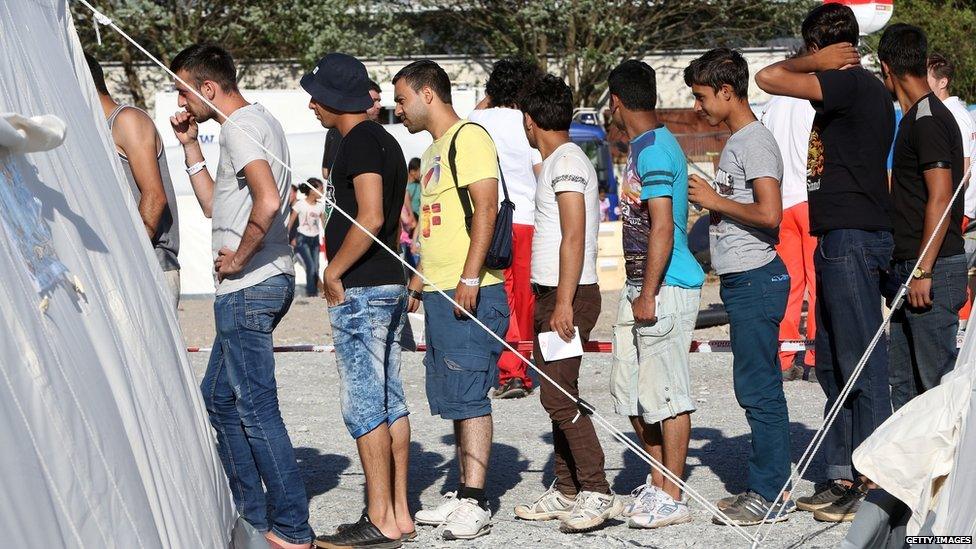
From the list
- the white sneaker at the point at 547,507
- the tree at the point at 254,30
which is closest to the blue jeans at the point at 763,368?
the white sneaker at the point at 547,507

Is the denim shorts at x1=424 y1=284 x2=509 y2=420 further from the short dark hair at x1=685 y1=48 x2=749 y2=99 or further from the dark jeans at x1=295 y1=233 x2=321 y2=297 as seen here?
the dark jeans at x1=295 y1=233 x2=321 y2=297

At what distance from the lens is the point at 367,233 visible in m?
4.54

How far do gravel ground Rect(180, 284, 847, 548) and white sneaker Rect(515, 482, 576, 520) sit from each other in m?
0.05

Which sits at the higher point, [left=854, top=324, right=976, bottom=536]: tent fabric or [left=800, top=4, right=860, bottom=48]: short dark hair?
[left=800, top=4, right=860, bottom=48]: short dark hair

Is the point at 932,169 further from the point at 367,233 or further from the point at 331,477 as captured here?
the point at 331,477

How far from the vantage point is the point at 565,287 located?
495 cm

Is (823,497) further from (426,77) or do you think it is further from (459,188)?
(426,77)

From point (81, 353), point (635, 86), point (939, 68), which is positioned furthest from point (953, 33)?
point (81, 353)

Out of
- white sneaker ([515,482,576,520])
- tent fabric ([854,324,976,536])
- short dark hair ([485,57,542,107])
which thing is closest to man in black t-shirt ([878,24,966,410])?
white sneaker ([515,482,576,520])

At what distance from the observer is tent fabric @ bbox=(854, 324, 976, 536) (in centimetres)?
291

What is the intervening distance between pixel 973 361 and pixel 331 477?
3.60 meters

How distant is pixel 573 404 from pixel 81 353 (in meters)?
2.84

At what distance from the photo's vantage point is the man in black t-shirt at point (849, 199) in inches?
187

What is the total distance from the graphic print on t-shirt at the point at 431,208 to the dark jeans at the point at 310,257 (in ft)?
37.3
